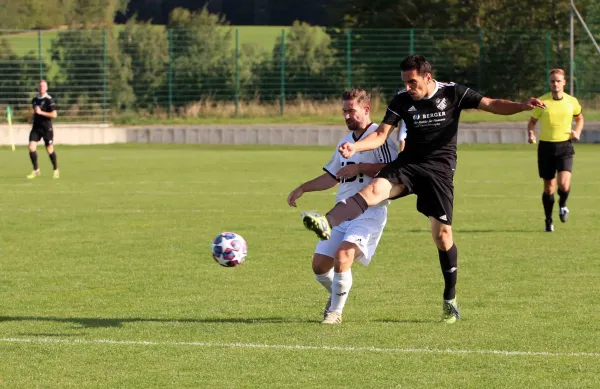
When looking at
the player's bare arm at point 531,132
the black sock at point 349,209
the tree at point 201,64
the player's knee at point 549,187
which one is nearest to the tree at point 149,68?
the tree at point 201,64

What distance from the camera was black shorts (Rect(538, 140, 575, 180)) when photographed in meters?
16.0

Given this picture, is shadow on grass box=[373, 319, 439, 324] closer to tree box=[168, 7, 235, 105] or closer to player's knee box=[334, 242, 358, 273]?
player's knee box=[334, 242, 358, 273]

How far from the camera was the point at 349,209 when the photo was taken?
8.54m

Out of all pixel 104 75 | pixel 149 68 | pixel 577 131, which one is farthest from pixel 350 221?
pixel 149 68

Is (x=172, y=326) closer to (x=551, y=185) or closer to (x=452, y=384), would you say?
(x=452, y=384)

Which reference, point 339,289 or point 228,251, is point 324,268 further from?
point 228,251

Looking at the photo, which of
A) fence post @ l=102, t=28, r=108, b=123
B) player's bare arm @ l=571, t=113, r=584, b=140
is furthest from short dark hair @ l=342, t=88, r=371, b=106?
fence post @ l=102, t=28, r=108, b=123

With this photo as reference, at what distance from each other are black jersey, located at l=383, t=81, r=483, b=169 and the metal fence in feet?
112

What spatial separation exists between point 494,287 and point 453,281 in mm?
1848

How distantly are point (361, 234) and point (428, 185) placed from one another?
65cm

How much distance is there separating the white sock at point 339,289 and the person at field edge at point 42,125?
57.0 feet

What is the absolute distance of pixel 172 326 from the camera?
9.01m

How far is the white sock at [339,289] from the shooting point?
8930 millimetres

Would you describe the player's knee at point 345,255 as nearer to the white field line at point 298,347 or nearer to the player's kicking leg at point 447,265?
the player's kicking leg at point 447,265
